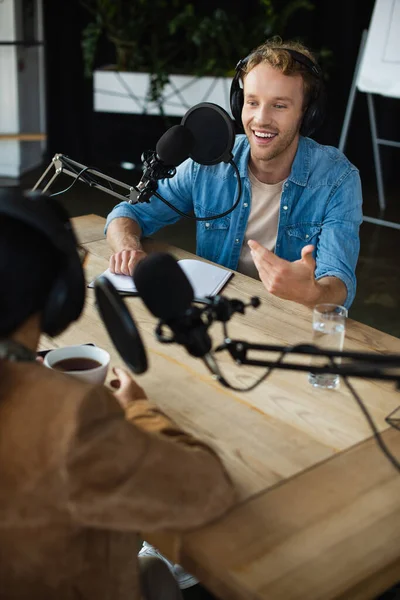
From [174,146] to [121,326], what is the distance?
30.2 inches

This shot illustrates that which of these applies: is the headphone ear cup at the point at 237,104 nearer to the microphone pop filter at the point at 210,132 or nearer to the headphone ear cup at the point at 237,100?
the headphone ear cup at the point at 237,100

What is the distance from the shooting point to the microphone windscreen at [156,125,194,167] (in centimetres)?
154

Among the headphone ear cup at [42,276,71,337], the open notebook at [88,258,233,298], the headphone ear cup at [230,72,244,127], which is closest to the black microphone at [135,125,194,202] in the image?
the open notebook at [88,258,233,298]

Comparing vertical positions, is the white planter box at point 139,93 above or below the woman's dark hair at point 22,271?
below

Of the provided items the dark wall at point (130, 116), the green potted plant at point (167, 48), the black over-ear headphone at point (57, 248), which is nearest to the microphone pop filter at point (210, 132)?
the black over-ear headphone at point (57, 248)

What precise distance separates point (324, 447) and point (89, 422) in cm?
47

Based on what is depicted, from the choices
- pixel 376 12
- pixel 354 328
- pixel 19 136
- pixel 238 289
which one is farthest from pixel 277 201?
pixel 19 136

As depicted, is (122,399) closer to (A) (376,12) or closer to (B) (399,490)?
(B) (399,490)

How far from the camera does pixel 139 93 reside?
17.3 feet

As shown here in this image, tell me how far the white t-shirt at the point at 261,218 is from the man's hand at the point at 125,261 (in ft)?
1.47

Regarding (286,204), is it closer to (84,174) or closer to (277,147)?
(277,147)

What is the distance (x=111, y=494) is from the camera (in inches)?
32.7

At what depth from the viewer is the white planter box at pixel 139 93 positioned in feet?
17.0

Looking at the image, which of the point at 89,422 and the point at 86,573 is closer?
the point at 89,422
